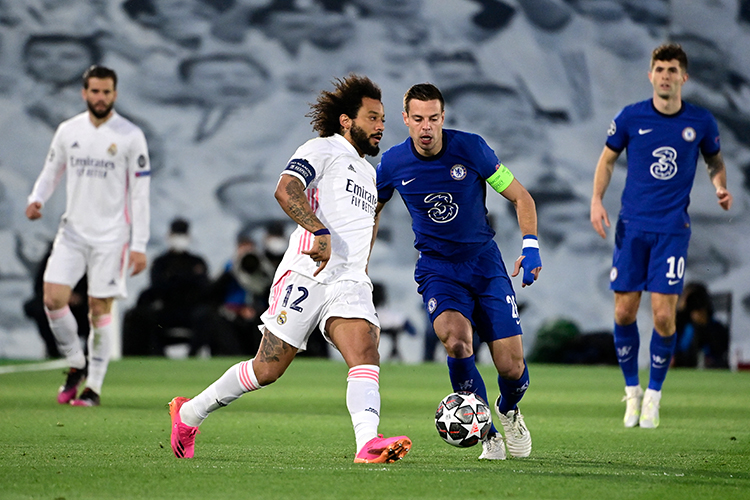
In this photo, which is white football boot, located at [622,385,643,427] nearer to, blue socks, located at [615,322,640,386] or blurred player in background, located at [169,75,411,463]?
blue socks, located at [615,322,640,386]

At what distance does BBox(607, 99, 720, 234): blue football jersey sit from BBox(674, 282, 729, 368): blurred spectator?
8.51 meters

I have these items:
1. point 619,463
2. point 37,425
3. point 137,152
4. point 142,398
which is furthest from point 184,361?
point 619,463

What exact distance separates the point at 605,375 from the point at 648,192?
6.05 metres

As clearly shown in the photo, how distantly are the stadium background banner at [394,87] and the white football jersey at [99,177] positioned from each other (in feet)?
34.0

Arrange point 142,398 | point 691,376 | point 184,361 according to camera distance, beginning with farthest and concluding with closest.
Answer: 1. point 184,361
2. point 691,376
3. point 142,398

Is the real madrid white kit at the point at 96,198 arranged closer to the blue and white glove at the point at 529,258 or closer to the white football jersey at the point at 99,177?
the white football jersey at the point at 99,177

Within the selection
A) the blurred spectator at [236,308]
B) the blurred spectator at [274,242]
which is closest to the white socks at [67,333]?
the blurred spectator at [236,308]

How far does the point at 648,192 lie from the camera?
6.86 metres

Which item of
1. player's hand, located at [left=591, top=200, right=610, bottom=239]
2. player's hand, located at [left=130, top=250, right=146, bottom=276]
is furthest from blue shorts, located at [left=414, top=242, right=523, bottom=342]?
player's hand, located at [left=130, top=250, right=146, bottom=276]

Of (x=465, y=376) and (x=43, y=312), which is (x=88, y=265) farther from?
(x=43, y=312)

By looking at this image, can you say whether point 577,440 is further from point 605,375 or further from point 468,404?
point 605,375

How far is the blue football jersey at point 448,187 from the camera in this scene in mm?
5137

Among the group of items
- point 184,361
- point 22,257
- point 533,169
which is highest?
point 533,169

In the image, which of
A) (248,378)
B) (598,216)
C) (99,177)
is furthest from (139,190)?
(248,378)
